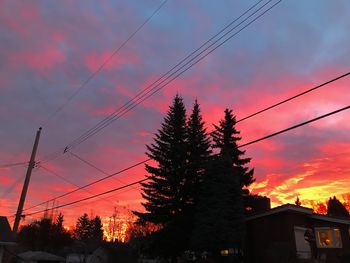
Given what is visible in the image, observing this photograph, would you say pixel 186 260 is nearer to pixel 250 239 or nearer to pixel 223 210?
pixel 250 239

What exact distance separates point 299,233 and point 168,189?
457 inches

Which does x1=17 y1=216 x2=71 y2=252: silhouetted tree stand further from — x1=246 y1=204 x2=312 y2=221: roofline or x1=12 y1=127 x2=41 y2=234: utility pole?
x1=246 y1=204 x2=312 y2=221: roofline

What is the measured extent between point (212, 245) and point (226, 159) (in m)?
6.55

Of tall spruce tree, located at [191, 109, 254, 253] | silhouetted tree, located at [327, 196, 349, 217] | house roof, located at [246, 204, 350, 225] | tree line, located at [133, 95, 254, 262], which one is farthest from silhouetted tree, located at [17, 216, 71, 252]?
silhouetted tree, located at [327, 196, 349, 217]

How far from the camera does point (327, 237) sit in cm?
3170

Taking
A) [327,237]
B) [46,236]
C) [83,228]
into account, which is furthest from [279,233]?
[83,228]

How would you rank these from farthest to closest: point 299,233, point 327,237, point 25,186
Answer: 1. point 327,237
2. point 299,233
3. point 25,186

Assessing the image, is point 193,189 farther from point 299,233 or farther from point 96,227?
point 96,227

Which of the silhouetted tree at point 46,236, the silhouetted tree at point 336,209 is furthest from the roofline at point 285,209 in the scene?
the silhouetted tree at point 336,209

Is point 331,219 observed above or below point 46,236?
below

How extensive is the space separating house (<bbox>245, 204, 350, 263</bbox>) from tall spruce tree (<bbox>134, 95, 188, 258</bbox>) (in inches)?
239

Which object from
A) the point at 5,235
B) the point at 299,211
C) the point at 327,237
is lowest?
the point at 5,235

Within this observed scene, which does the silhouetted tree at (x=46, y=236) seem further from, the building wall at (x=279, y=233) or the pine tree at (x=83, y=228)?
the pine tree at (x=83, y=228)

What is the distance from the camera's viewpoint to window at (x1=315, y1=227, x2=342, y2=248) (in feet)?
103
